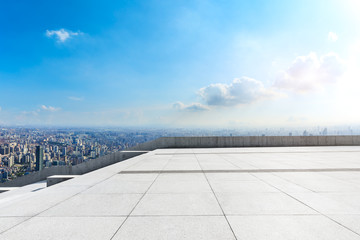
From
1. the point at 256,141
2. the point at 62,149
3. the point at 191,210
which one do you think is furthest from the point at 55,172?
the point at 62,149

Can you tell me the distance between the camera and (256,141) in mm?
22984

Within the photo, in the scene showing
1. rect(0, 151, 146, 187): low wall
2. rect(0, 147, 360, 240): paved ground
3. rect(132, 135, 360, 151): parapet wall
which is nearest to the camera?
rect(0, 147, 360, 240): paved ground

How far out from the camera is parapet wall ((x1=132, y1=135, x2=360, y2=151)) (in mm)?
22797

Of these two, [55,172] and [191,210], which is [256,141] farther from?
[55,172]

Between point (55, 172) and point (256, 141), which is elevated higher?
point (256, 141)

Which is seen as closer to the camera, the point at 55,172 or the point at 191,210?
the point at 191,210

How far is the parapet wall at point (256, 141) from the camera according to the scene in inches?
898

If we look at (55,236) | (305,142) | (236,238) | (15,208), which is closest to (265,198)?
(236,238)

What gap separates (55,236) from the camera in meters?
3.23

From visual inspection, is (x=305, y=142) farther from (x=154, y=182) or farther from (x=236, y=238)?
(x=236, y=238)

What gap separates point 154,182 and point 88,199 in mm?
2398

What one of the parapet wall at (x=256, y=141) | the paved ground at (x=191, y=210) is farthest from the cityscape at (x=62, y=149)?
the paved ground at (x=191, y=210)

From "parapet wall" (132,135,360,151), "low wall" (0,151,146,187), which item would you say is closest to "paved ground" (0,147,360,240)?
"low wall" (0,151,146,187)

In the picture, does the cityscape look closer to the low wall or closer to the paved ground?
the low wall
